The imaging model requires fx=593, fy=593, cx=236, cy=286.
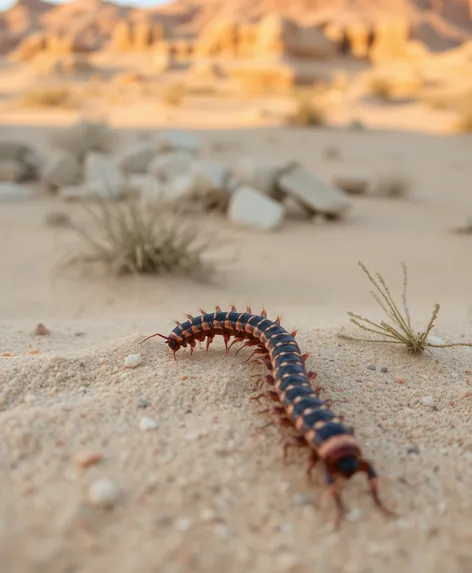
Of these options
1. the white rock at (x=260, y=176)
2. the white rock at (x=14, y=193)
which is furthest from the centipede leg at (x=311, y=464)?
the white rock at (x=14, y=193)

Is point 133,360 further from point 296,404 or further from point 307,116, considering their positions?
point 307,116

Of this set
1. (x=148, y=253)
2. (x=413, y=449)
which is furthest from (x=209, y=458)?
(x=148, y=253)

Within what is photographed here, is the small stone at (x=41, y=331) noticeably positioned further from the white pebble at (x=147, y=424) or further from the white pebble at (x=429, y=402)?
the white pebble at (x=429, y=402)

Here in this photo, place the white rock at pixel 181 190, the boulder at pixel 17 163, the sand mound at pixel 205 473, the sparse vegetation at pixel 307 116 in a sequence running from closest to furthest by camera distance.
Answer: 1. the sand mound at pixel 205 473
2. the white rock at pixel 181 190
3. the boulder at pixel 17 163
4. the sparse vegetation at pixel 307 116

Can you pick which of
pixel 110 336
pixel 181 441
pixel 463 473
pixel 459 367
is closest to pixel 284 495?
pixel 181 441

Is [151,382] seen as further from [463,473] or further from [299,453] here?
[463,473]

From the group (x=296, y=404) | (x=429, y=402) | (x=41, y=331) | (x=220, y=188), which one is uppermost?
(x=296, y=404)
